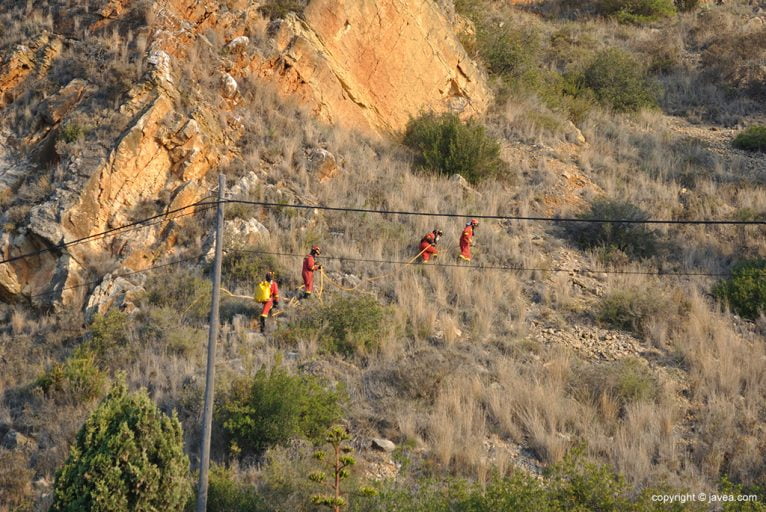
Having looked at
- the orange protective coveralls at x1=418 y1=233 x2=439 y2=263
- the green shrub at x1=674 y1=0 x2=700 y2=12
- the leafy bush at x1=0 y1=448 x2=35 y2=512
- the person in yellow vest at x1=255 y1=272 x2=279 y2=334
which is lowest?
the leafy bush at x1=0 y1=448 x2=35 y2=512

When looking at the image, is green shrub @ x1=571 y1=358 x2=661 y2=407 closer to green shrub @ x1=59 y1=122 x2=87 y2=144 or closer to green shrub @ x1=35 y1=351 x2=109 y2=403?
green shrub @ x1=35 y1=351 x2=109 y2=403

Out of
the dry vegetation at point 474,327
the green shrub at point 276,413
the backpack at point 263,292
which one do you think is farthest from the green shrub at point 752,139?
the green shrub at point 276,413

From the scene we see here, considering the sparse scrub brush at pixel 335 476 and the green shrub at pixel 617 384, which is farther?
the green shrub at pixel 617 384

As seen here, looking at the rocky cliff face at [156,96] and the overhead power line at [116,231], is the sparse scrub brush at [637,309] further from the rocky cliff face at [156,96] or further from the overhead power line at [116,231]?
the rocky cliff face at [156,96]

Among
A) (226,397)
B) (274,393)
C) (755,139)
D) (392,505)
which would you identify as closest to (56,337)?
(226,397)

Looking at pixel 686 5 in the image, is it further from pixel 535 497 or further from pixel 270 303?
pixel 535 497

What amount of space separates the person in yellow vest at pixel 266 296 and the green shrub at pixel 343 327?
0.39m

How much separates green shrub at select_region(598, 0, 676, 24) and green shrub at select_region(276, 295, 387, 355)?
84.4ft

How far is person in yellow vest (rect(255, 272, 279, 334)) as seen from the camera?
46.5 ft

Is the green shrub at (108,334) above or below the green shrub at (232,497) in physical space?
above

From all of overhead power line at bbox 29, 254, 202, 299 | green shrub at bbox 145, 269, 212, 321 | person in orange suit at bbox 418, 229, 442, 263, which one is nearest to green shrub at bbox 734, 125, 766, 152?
person in orange suit at bbox 418, 229, 442, 263

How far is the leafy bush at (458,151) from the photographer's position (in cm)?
2083

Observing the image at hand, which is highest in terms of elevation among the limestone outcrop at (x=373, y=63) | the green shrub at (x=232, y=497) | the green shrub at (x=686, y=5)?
the green shrub at (x=686, y=5)

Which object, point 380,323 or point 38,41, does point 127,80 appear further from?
point 380,323
